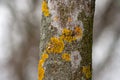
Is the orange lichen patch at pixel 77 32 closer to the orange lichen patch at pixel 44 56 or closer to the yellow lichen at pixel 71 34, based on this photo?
the yellow lichen at pixel 71 34

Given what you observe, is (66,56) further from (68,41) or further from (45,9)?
(45,9)

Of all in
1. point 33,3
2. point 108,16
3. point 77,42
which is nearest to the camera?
point 77,42

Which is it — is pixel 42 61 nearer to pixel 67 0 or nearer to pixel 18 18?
pixel 67 0

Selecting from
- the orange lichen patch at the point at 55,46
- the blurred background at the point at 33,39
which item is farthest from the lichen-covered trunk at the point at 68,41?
the blurred background at the point at 33,39

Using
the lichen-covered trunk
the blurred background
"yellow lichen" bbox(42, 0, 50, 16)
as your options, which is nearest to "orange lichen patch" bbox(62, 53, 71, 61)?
the lichen-covered trunk

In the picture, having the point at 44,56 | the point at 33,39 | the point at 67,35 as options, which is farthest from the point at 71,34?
the point at 33,39

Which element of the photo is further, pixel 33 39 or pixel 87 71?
pixel 33 39

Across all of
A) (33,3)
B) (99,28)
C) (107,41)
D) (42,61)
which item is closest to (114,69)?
(107,41)
